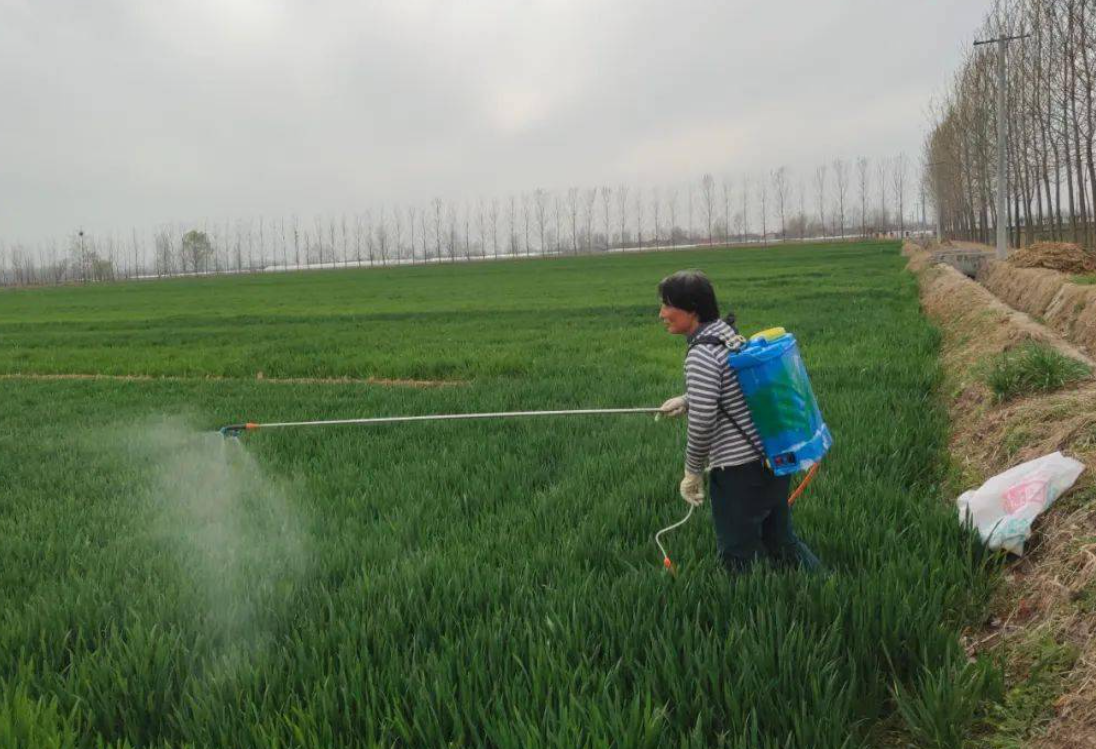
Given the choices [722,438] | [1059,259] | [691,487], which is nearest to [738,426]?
[722,438]

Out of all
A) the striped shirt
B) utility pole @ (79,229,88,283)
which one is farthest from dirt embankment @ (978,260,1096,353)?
utility pole @ (79,229,88,283)

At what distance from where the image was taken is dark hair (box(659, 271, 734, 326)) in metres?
3.09

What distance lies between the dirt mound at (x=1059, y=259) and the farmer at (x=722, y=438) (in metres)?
17.4

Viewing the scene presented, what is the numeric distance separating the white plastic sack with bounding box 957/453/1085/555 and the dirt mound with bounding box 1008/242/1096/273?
16270 mm

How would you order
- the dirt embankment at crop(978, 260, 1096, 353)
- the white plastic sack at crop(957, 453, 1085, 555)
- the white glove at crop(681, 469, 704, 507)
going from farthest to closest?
the dirt embankment at crop(978, 260, 1096, 353) → the white plastic sack at crop(957, 453, 1085, 555) → the white glove at crop(681, 469, 704, 507)

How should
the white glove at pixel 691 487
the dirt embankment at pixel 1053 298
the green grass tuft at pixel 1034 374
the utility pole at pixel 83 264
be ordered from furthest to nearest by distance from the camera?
the utility pole at pixel 83 264
the dirt embankment at pixel 1053 298
the green grass tuft at pixel 1034 374
the white glove at pixel 691 487

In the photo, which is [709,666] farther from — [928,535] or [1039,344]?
[1039,344]

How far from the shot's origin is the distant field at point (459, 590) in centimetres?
234

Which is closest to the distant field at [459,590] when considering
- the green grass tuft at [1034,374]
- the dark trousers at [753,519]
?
the dark trousers at [753,519]

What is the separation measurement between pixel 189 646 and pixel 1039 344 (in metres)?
7.14

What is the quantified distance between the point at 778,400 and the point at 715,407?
0.80 feet

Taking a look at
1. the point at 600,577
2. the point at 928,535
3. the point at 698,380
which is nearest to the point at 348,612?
the point at 600,577

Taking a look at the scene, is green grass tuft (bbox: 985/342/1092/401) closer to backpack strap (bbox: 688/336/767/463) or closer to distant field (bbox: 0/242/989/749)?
distant field (bbox: 0/242/989/749)

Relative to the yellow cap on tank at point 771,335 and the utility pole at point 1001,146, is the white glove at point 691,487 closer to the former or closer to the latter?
the yellow cap on tank at point 771,335
